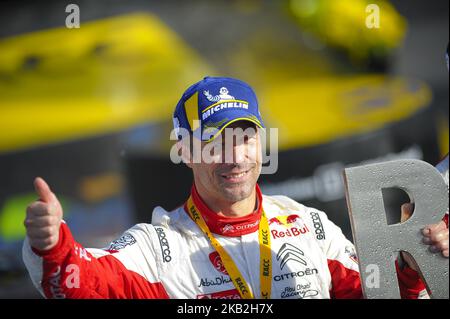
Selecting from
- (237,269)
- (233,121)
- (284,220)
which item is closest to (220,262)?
(237,269)

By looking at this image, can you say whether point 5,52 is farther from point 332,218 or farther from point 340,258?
point 340,258

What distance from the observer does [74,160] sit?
4.66 meters

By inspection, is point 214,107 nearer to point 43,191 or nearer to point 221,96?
point 221,96

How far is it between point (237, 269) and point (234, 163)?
1.02 feet

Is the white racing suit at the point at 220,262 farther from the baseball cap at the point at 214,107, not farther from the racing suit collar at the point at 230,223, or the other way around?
the baseball cap at the point at 214,107

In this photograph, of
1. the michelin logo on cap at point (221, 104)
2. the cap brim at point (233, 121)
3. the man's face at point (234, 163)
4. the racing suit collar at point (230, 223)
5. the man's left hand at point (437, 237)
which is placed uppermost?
the michelin logo on cap at point (221, 104)

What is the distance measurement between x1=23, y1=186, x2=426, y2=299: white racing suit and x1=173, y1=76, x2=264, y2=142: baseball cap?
0.80 feet

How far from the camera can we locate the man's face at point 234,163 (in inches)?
82.1

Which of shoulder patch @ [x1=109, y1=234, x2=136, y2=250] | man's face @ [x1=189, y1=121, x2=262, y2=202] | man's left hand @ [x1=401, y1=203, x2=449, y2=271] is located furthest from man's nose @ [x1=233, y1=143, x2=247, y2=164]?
man's left hand @ [x1=401, y1=203, x2=449, y2=271]

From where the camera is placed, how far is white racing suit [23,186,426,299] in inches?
80.0

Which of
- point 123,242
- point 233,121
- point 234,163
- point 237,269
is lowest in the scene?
point 237,269

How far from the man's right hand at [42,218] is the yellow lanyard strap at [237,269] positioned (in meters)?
0.55

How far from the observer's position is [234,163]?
2.07 m

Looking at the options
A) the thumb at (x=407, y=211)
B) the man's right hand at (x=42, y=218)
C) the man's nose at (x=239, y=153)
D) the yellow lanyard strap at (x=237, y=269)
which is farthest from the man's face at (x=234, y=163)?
the man's right hand at (x=42, y=218)
